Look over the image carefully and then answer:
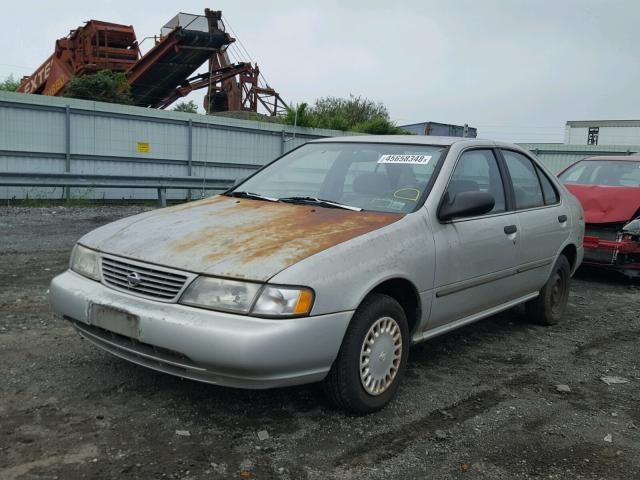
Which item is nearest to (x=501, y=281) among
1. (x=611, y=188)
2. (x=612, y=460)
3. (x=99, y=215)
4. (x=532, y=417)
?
(x=532, y=417)

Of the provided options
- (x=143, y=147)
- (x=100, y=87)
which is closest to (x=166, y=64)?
(x=100, y=87)

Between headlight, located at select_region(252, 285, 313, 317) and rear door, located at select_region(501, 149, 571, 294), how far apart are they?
2321 millimetres

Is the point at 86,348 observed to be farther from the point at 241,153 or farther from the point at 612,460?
the point at 241,153

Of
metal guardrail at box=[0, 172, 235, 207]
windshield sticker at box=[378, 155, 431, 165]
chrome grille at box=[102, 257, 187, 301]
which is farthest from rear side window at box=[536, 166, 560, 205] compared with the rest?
metal guardrail at box=[0, 172, 235, 207]

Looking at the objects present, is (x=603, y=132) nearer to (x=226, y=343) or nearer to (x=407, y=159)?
(x=407, y=159)

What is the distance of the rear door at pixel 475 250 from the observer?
12.7ft

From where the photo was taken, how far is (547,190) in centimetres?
536

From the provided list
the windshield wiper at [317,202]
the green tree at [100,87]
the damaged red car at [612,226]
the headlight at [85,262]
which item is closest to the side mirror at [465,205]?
the windshield wiper at [317,202]

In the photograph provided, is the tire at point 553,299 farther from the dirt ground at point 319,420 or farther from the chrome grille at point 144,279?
the chrome grille at point 144,279

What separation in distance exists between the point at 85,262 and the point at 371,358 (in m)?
1.75

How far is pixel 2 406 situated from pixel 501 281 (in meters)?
3.31

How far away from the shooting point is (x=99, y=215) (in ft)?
38.1

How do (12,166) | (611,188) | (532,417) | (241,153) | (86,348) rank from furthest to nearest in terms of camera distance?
(241,153)
(12,166)
(611,188)
(86,348)
(532,417)

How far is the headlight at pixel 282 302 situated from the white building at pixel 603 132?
48892 mm
